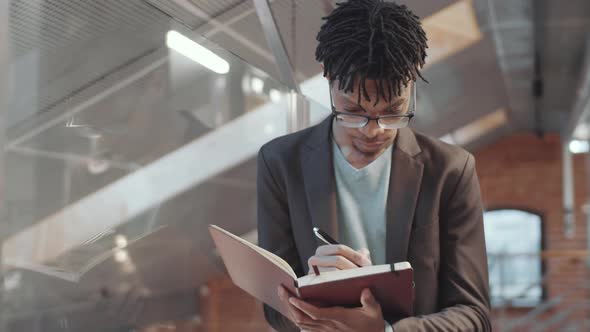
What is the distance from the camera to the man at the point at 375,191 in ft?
3.96

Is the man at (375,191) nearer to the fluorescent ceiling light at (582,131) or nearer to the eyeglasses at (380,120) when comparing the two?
the eyeglasses at (380,120)

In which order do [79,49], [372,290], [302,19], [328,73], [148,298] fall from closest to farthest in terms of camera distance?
[372,290]
[328,73]
[79,49]
[148,298]
[302,19]

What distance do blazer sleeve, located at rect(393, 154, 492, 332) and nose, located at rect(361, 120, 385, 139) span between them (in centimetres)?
17

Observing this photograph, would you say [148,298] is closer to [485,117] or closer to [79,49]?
[79,49]

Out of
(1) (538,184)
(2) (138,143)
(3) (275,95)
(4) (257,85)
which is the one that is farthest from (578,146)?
(2) (138,143)

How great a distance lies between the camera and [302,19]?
2.30 meters

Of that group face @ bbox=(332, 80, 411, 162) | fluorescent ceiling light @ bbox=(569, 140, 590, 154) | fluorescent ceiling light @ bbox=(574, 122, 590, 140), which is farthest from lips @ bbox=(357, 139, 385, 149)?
fluorescent ceiling light @ bbox=(569, 140, 590, 154)

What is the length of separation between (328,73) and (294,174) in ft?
0.66

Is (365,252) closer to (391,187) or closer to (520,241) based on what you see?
(391,187)

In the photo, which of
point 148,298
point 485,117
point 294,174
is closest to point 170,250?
point 148,298

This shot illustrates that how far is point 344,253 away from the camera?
3.95ft

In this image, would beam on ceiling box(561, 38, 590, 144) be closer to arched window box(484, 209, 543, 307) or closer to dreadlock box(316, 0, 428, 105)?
arched window box(484, 209, 543, 307)

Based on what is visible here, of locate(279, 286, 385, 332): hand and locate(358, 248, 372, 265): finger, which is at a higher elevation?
locate(358, 248, 372, 265): finger

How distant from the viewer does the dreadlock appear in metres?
1.20
